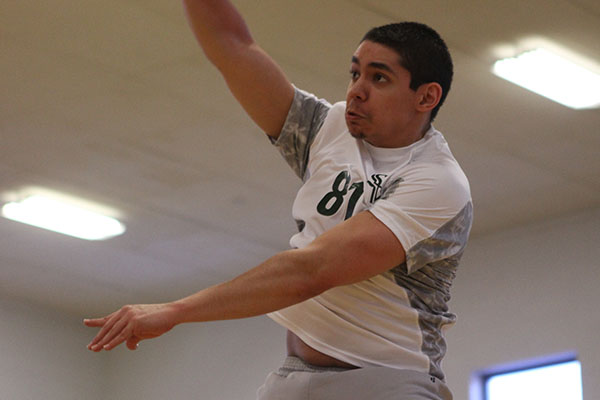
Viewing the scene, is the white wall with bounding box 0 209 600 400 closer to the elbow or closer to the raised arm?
the raised arm

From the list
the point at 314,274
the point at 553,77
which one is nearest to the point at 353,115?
the point at 314,274

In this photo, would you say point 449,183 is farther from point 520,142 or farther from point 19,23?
point 520,142

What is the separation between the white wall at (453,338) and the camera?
6.07 m

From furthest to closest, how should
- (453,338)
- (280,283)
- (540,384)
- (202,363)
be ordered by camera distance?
(202,363)
(453,338)
(540,384)
(280,283)

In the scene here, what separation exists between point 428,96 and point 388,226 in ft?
1.18

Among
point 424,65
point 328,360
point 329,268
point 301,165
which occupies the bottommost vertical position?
point 328,360

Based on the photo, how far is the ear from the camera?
2061 millimetres

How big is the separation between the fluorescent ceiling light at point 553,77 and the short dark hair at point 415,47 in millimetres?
2351

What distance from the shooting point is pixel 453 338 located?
658 centimetres

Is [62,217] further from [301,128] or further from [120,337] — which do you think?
[120,337]

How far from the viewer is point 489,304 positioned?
21.3ft

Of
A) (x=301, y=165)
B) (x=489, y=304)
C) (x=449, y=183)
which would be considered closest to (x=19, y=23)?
(x=301, y=165)

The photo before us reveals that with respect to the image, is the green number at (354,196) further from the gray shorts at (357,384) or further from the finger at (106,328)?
the finger at (106,328)

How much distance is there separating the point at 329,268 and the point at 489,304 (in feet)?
16.0
